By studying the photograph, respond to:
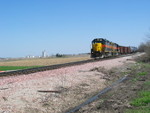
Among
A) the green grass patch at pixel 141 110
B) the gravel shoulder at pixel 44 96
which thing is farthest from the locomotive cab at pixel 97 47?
the green grass patch at pixel 141 110

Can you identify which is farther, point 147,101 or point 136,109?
point 147,101

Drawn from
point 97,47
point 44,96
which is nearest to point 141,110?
point 44,96

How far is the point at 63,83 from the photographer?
17.2 meters


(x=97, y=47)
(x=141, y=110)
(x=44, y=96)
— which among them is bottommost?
(x=141, y=110)

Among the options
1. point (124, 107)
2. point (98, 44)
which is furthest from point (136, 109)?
point (98, 44)

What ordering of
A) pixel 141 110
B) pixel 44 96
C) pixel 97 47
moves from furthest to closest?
1. pixel 97 47
2. pixel 44 96
3. pixel 141 110

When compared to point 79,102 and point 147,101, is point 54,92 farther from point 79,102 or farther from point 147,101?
point 147,101

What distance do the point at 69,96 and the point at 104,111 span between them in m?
4.06

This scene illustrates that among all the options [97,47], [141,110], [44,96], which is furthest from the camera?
[97,47]

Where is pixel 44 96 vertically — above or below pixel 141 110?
above

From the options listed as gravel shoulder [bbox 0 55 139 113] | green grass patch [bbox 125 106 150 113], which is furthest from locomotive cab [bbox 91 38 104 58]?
green grass patch [bbox 125 106 150 113]

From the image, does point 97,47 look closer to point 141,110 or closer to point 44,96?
point 44,96

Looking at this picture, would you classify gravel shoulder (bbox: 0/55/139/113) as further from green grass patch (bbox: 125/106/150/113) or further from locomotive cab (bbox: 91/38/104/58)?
locomotive cab (bbox: 91/38/104/58)

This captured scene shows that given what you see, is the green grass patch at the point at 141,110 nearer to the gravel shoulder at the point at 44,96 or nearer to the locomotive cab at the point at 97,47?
the gravel shoulder at the point at 44,96
